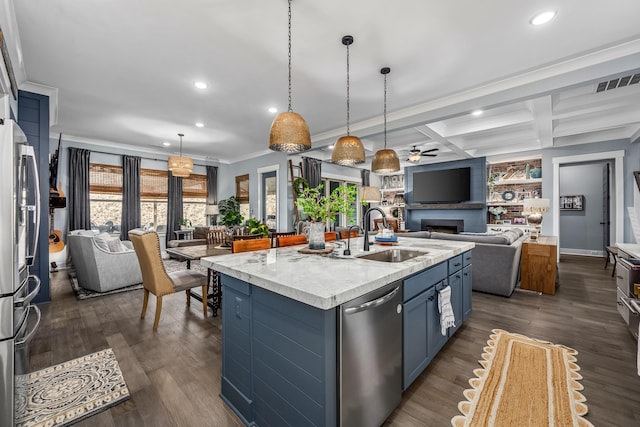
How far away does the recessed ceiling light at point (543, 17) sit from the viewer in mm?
2222

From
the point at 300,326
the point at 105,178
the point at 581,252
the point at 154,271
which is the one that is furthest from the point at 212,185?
the point at 581,252

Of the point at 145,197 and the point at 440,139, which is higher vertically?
the point at 440,139

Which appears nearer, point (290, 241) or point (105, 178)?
point (290, 241)

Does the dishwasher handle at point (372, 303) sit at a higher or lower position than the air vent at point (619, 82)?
lower

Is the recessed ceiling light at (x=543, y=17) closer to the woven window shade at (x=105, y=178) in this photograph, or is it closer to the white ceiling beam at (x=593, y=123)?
the white ceiling beam at (x=593, y=123)

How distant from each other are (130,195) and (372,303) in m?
7.12

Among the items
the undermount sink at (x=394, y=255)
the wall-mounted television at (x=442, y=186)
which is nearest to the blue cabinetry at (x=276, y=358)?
the undermount sink at (x=394, y=255)

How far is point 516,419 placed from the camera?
5.20 ft

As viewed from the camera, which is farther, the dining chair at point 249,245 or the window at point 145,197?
the window at point 145,197

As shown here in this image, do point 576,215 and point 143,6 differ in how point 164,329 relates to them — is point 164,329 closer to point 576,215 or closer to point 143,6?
point 143,6

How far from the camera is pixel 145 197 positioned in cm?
691

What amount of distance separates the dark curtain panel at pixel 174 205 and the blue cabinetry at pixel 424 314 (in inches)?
272

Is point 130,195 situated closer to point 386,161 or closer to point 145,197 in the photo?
point 145,197

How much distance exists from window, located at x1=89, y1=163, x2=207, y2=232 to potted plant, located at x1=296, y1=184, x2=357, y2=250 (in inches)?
244
